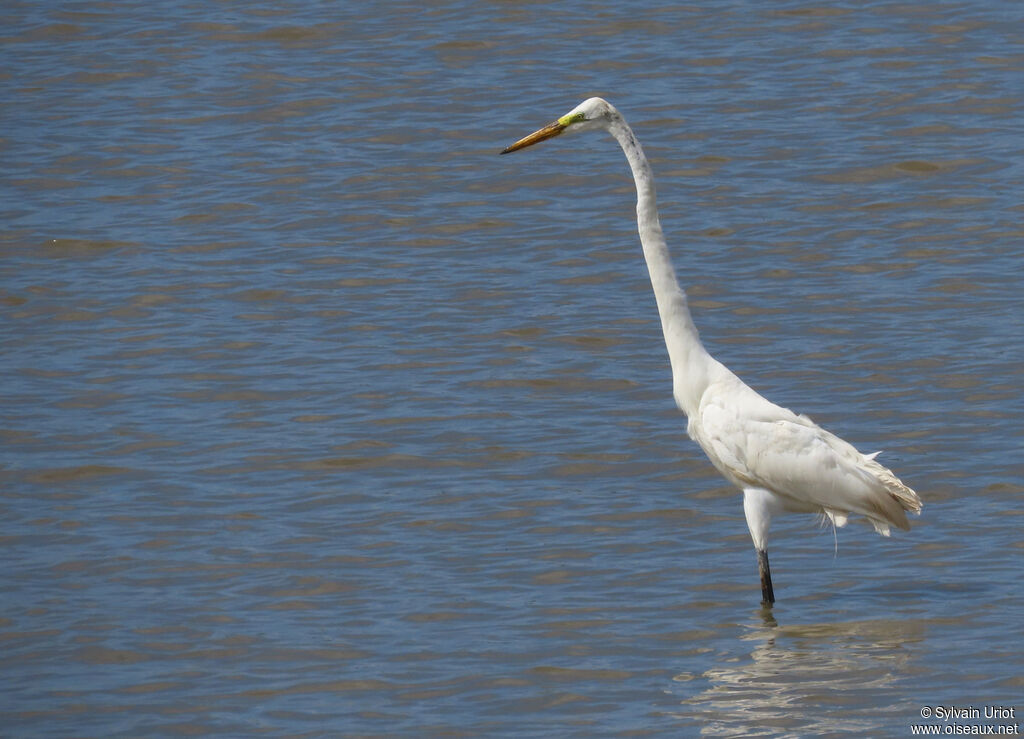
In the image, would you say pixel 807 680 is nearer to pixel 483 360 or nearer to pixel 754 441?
pixel 754 441

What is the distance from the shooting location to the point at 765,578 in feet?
25.3

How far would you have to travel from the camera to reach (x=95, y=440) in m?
10.0

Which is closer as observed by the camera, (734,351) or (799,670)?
(799,670)

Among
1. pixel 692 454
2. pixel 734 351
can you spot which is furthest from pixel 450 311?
pixel 692 454

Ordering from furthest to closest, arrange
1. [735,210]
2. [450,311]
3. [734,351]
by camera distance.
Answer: [735,210] → [450,311] → [734,351]

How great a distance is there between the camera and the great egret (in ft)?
25.8

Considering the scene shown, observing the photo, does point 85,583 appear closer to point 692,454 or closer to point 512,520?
point 512,520

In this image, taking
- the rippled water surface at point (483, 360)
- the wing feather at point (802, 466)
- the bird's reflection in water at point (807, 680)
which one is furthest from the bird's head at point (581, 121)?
the bird's reflection in water at point (807, 680)

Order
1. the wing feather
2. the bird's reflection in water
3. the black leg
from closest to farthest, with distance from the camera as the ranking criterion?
1. the bird's reflection in water
2. the black leg
3. the wing feather

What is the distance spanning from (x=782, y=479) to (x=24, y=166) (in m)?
9.37

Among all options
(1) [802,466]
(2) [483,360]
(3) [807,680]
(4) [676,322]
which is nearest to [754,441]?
(1) [802,466]

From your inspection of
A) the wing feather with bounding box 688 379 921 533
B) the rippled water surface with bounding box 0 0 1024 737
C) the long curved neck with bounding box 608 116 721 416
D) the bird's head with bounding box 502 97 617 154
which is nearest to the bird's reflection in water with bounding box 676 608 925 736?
the rippled water surface with bounding box 0 0 1024 737

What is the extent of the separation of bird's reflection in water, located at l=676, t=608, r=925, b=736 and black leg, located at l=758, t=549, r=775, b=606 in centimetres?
7

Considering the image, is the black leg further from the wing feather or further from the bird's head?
the bird's head
